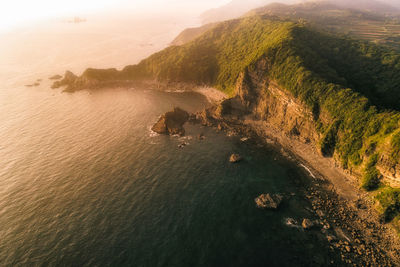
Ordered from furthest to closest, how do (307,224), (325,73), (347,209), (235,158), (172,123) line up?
(172,123), (325,73), (235,158), (347,209), (307,224)

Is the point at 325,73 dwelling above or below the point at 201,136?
above

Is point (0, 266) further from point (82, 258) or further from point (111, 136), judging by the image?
point (111, 136)

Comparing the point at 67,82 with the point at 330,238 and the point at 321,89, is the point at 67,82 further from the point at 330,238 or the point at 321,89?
the point at 330,238

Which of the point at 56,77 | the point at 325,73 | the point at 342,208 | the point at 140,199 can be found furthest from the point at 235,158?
the point at 56,77

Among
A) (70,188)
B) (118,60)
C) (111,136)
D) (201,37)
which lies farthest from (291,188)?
(118,60)

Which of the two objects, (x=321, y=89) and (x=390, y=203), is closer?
(x=390, y=203)

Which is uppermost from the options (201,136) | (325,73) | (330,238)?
(325,73)

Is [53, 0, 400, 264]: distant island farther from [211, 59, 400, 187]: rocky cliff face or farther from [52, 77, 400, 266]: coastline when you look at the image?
[52, 77, 400, 266]: coastline
